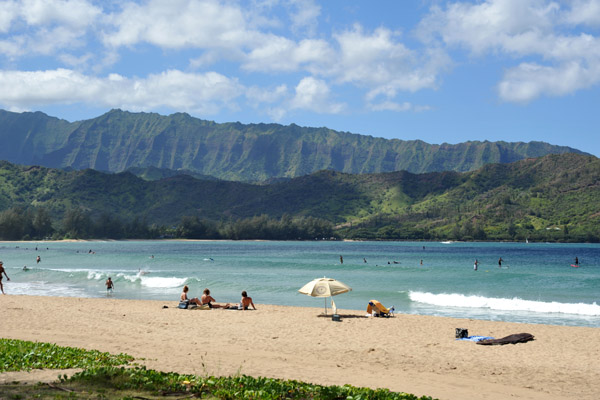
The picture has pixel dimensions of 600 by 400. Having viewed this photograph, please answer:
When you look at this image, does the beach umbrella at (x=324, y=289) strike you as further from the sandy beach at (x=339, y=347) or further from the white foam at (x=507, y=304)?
the white foam at (x=507, y=304)

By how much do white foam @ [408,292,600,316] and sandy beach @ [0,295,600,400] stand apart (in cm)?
808

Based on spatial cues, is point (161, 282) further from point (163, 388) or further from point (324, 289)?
point (163, 388)

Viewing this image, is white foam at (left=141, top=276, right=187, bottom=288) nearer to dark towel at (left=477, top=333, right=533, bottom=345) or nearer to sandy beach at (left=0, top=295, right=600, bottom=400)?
sandy beach at (left=0, top=295, right=600, bottom=400)

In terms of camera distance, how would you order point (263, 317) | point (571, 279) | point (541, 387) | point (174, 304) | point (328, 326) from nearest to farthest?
1. point (541, 387)
2. point (328, 326)
3. point (263, 317)
4. point (174, 304)
5. point (571, 279)

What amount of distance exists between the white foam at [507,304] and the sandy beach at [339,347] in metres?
8.08

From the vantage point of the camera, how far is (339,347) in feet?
56.1

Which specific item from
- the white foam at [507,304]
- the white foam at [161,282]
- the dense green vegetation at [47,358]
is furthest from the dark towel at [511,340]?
the white foam at [161,282]

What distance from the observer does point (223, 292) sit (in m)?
38.0

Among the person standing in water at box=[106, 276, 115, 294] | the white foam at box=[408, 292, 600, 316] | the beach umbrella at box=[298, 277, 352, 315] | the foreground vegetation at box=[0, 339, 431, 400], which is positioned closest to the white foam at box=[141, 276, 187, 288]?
the person standing in water at box=[106, 276, 115, 294]

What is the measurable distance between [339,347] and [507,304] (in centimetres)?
1786

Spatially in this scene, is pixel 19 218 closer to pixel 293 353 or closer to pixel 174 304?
pixel 174 304

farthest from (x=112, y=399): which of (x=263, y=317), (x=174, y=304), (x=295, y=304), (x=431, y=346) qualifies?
(x=295, y=304)

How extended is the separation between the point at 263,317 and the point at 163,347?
854cm

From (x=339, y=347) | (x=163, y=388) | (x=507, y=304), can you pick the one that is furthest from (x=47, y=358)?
(x=507, y=304)
